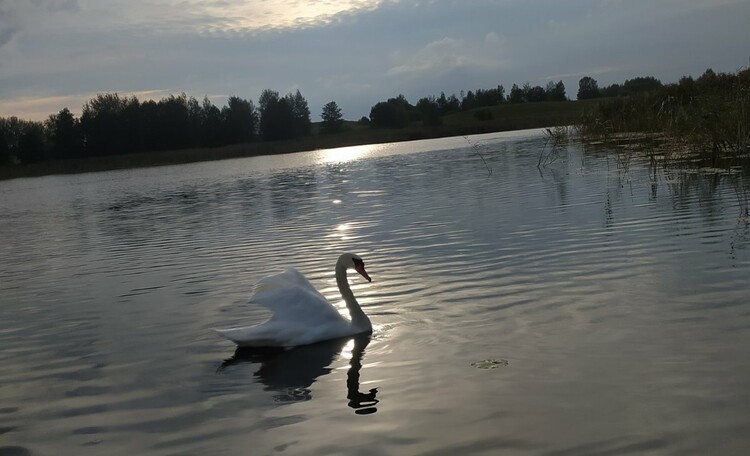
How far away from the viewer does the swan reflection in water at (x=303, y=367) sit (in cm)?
626

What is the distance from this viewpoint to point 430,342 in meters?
7.32

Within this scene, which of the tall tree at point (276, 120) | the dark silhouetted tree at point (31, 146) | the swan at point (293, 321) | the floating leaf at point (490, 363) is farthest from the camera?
the tall tree at point (276, 120)

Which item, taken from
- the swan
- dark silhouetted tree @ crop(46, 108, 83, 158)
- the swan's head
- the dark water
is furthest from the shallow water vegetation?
dark silhouetted tree @ crop(46, 108, 83, 158)

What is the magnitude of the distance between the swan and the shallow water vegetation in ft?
39.1

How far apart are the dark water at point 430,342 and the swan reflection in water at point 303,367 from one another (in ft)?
0.11

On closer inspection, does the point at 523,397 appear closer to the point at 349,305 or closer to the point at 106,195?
the point at 349,305

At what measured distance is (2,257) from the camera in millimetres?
17297

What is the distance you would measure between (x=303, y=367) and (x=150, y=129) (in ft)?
327

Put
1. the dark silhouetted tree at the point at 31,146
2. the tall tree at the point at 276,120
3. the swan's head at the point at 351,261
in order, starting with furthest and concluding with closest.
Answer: the tall tree at the point at 276,120 < the dark silhouetted tree at the point at 31,146 < the swan's head at the point at 351,261

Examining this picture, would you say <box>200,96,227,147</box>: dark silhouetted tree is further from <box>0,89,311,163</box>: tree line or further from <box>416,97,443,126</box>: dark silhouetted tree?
<box>416,97,443,126</box>: dark silhouetted tree

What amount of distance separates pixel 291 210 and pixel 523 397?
1631cm

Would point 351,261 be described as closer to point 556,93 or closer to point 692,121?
point 692,121

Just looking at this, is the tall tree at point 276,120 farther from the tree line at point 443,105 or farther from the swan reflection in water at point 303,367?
the swan reflection in water at point 303,367

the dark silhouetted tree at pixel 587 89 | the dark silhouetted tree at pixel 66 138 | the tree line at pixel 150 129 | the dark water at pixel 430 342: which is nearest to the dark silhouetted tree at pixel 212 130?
the tree line at pixel 150 129
